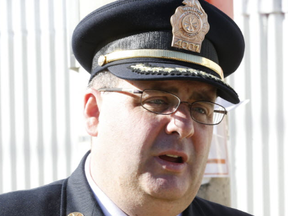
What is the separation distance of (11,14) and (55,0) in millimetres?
435

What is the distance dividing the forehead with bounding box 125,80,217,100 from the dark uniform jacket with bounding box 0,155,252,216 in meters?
0.48

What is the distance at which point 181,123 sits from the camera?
1.89 meters

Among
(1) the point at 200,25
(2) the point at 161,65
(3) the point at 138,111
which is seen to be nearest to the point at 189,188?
(3) the point at 138,111

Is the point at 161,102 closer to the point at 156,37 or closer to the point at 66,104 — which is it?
the point at 156,37

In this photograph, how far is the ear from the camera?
207cm

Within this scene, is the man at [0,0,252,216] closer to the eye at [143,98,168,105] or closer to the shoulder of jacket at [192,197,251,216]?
the eye at [143,98,168,105]

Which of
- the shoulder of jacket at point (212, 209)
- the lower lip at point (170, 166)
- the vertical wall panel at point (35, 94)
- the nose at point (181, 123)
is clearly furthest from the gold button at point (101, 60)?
the vertical wall panel at point (35, 94)

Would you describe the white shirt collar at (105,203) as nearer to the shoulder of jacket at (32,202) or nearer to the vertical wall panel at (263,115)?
Result: the shoulder of jacket at (32,202)

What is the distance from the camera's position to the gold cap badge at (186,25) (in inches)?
79.4

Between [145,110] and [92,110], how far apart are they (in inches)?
11.2

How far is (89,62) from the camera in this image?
2.32m

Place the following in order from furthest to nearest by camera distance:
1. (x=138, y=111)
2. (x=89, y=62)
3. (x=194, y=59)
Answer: (x=89, y=62) → (x=194, y=59) → (x=138, y=111)

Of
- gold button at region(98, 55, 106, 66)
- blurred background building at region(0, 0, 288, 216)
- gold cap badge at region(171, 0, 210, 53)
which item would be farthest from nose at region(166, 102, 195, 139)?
blurred background building at region(0, 0, 288, 216)

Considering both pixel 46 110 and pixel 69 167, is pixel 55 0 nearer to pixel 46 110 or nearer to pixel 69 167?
pixel 46 110
